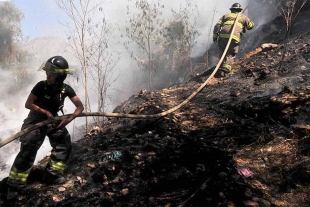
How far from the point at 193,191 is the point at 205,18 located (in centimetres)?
1519

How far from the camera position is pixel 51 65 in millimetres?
2760

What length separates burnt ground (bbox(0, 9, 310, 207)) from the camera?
93.7 inches

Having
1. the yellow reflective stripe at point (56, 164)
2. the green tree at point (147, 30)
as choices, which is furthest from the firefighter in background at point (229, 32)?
the yellow reflective stripe at point (56, 164)

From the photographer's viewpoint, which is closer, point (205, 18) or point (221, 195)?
point (221, 195)

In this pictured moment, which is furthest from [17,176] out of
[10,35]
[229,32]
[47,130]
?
[10,35]

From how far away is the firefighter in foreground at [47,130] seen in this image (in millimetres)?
2809

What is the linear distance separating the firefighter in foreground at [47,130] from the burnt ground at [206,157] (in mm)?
168

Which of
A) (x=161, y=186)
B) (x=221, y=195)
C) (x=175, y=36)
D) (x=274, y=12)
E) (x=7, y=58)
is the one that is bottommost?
(x=221, y=195)

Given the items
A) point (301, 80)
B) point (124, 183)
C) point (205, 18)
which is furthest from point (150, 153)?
point (205, 18)

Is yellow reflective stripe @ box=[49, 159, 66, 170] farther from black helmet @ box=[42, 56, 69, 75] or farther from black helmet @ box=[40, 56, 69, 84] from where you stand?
black helmet @ box=[42, 56, 69, 75]

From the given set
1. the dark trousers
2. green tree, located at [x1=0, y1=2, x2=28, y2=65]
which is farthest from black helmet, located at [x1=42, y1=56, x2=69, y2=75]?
green tree, located at [x1=0, y1=2, x2=28, y2=65]

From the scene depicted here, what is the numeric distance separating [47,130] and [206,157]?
A: 5.99 feet

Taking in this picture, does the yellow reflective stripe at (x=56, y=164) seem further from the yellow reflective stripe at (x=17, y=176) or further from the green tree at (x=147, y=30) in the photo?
the green tree at (x=147, y=30)

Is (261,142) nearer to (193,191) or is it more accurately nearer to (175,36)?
(193,191)
